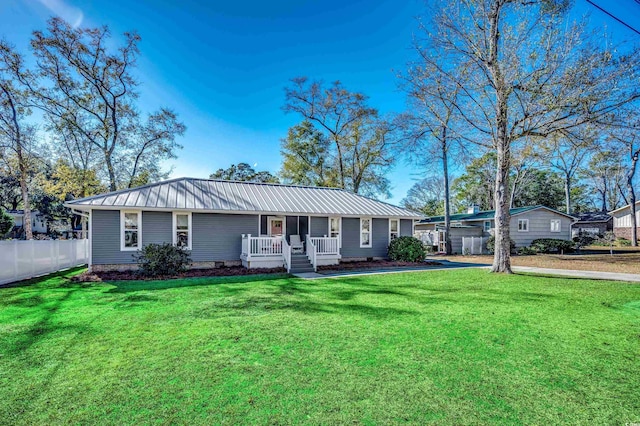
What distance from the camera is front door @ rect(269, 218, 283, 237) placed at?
580 inches

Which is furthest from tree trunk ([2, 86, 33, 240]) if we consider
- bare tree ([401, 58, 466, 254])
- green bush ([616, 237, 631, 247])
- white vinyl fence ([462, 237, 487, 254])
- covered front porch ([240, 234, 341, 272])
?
green bush ([616, 237, 631, 247])

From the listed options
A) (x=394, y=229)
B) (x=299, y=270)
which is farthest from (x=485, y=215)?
(x=299, y=270)

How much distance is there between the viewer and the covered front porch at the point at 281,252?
12.6m

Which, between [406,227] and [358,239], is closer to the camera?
[358,239]

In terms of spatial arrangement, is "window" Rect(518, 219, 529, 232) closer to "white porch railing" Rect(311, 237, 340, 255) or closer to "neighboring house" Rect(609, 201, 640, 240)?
"white porch railing" Rect(311, 237, 340, 255)

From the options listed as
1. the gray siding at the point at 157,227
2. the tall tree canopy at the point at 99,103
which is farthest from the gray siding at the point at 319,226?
the tall tree canopy at the point at 99,103

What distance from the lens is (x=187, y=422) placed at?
2551 mm

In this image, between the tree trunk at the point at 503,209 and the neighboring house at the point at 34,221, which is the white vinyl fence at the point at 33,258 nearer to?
the tree trunk at the point at 503,209

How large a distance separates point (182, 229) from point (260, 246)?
3218mm

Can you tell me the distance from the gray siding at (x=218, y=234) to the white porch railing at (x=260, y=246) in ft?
1.44

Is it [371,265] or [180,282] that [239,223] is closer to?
[180,282]

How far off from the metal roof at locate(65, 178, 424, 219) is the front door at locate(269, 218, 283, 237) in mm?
1043

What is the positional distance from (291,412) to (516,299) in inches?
265

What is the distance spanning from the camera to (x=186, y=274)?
11.3 m
